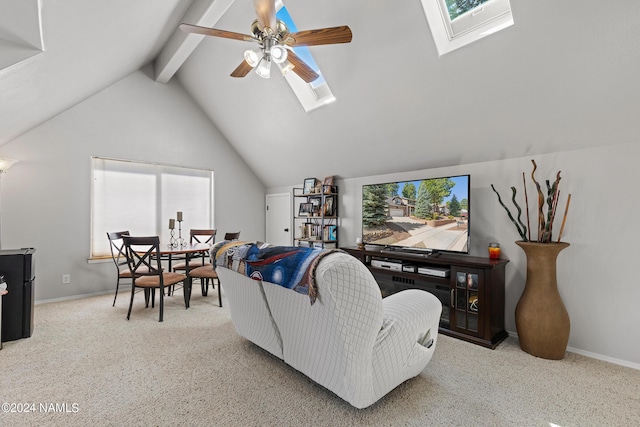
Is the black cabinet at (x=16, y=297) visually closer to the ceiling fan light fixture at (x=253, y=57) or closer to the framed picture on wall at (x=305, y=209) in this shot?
the ceiling fan light fixture at (x=253, y=57)

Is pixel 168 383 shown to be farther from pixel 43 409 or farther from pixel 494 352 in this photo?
pixel 494 352

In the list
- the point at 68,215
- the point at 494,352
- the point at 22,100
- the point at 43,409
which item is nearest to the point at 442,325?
the point at 494,352

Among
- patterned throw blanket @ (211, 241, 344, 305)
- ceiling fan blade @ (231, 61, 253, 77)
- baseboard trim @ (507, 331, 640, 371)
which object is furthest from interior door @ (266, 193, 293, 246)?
baseboard trim @ (507, 331, 640, 371)

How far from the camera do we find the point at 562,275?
2.65 meters

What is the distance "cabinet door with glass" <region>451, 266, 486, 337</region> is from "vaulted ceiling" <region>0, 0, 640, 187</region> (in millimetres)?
1309

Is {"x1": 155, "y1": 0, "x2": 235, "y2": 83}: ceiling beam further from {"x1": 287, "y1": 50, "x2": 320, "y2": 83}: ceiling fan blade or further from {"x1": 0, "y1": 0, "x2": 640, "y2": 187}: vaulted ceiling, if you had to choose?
{"x1": 287, "y1": 50, "x2": 320, "y2": 83}: ceiling fan blade

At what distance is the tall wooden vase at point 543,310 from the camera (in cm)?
241

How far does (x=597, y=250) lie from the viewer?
8.13 feet

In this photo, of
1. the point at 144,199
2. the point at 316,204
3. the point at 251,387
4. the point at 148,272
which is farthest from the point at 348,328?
the point at 144,199

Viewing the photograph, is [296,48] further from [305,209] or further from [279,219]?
[279,219]

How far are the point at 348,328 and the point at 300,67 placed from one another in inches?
90.8

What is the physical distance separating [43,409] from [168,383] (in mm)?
678

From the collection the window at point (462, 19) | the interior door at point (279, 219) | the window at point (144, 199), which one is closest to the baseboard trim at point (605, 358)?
the window at point (462, 19)

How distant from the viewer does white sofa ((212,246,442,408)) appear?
4.69 ft
